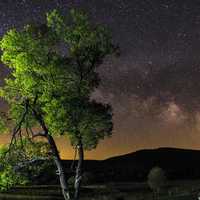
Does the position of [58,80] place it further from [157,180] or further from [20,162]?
[157,180]

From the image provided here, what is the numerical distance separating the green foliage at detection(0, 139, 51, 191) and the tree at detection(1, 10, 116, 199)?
0.73 m

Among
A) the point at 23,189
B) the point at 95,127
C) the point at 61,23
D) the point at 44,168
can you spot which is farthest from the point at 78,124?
the point at 23,189

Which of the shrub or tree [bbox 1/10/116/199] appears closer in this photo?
tree [bbox 1/10/116/199]

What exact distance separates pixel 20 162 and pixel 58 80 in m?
5.85

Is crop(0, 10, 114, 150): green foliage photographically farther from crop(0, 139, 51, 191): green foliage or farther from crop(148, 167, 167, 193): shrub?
crop(148, 167, 167, 193): shrub

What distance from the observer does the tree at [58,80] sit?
35.3 meters

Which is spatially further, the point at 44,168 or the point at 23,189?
the point at 23,189

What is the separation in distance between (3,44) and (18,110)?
14.2 feet

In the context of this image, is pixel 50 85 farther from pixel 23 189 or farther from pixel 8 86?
pixel 23 189

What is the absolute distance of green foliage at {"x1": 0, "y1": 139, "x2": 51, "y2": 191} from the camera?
35562 mm

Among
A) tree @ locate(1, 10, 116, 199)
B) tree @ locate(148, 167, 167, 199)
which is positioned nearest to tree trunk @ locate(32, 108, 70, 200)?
tree @ locate(1, 10, 116, 199)

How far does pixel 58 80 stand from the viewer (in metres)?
35.6

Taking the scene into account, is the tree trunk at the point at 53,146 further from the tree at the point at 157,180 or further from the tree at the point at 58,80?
the tree at the point at 157,180

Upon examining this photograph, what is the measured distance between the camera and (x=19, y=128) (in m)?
35.4
